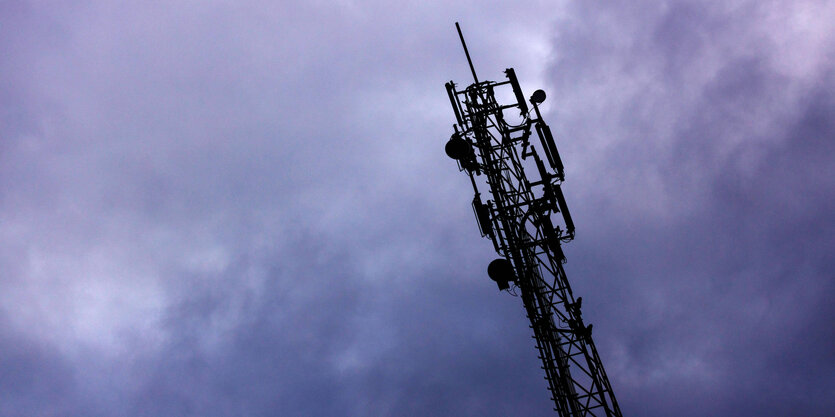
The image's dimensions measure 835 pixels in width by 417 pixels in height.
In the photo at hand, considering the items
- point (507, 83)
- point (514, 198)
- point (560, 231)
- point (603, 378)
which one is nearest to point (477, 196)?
point (514, 198)

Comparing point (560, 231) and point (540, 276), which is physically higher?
point (560, 231)

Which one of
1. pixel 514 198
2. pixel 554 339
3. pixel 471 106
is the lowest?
pixel 554 339

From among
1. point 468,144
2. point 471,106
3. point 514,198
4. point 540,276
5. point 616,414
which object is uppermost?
point 471,106

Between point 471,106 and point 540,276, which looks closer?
point 540,276

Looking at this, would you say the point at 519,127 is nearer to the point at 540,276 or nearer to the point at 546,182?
the point at 546,182

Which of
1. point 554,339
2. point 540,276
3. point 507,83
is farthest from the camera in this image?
point 507,83

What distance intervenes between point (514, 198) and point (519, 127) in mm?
2962

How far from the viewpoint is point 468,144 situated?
2022 centimetres

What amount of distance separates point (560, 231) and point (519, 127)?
4.31 metres

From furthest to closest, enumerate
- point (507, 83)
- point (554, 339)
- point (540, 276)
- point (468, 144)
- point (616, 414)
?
point (507, 83), point (468, 144), point (540, 276), point (554, 339), point (616, 414)

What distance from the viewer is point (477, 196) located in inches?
765

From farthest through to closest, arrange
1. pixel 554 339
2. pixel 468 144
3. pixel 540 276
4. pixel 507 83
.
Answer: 1. pixel 507 83
2. pixel 468 144
3. pixel 540 276
4. pixel 554 339

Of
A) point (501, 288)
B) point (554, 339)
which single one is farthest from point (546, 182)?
point (554, 339)

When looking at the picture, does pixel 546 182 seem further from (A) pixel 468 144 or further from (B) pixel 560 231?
(A) pixel 468 144
